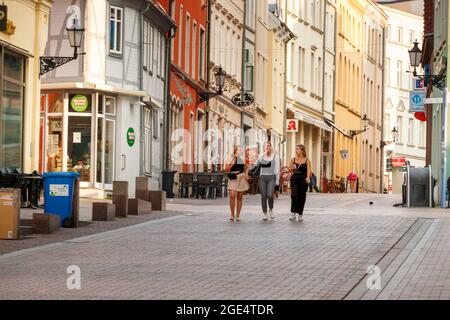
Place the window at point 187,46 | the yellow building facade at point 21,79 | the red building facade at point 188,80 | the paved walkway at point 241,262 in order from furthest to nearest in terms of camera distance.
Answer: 1. the window at point 187,46
2. the red building facade at point 188,80
3. the yellow building facade at point 21,79
4. the paved walkway at point 241,262

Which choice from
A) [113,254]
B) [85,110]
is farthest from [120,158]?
[113,254]

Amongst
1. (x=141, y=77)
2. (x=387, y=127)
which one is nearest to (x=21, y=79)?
(x=141, y=77)

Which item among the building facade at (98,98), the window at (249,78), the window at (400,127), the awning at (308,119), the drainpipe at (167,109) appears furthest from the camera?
the window at (400,127)

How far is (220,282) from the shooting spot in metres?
15.5

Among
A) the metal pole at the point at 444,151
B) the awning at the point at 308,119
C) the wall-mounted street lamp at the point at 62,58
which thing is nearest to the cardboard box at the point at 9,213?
the wall-mounted street lamp at the point at 62,58

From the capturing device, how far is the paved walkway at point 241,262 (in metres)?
14.5

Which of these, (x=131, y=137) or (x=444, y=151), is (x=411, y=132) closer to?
(x=131, y=137)

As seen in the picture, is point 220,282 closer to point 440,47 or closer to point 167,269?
point 167,269

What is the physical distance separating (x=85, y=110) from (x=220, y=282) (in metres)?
24.9

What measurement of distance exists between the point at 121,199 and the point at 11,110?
5.56m

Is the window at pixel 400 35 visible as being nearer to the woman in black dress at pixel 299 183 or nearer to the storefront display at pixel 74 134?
the storefront display at pixel 74 134

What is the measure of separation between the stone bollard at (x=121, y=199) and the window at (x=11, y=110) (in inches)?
176

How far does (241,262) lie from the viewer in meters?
18.2

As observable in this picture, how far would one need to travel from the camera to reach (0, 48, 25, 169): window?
106 ft
